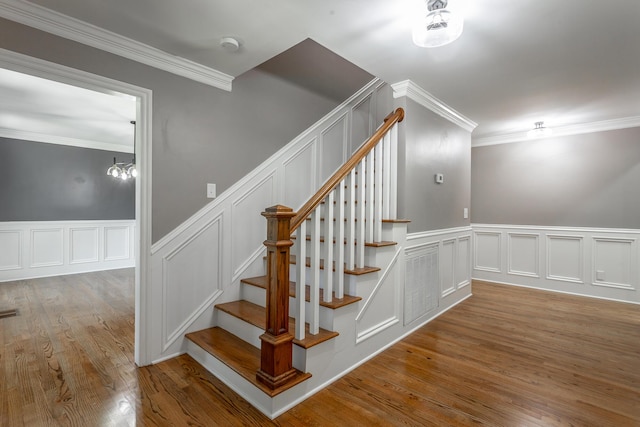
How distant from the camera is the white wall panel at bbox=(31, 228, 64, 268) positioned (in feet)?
16.3

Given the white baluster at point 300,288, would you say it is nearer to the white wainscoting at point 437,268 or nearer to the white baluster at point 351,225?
the white baluster at point 351,225

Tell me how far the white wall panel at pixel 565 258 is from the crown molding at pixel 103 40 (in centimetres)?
480

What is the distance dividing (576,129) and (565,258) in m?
1.79

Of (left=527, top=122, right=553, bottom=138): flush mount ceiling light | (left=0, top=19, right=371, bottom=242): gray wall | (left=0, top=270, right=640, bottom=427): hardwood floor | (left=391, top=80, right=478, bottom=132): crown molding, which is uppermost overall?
(left=391, top=80, right=478, bottom=132): crown molding

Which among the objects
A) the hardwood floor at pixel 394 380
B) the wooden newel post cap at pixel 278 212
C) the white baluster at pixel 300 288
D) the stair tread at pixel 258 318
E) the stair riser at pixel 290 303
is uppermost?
the wooden newel post cap at pixel 278 212

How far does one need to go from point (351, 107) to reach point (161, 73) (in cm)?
216

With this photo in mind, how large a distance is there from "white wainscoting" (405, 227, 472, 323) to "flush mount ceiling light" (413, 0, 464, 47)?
5.35ft

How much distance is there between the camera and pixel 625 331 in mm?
2895

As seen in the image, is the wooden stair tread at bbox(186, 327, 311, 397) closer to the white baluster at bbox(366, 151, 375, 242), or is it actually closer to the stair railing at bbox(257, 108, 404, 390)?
the stair railing at bbox(257, 108, 404, 390)

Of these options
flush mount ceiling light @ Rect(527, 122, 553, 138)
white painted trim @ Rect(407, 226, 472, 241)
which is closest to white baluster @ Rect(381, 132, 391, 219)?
white painted trim @ Rect(407, 226, 472, 241)

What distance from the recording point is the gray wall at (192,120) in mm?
1873

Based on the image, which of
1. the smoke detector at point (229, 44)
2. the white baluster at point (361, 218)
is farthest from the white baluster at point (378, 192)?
the smoke detector at point (229, 44)

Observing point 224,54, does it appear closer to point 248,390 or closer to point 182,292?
point 182,292

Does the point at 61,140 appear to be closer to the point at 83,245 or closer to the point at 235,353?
the point at 83,245
